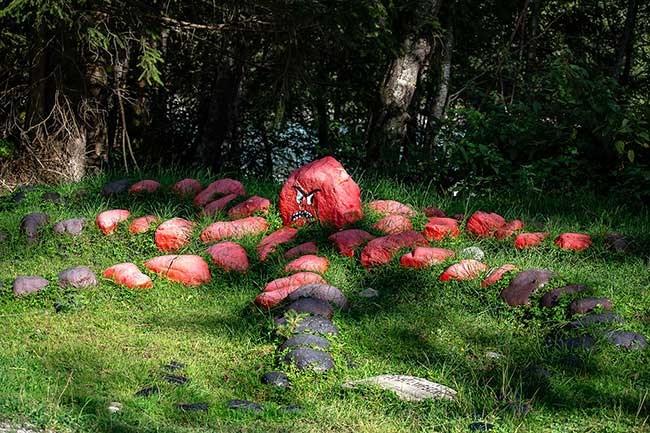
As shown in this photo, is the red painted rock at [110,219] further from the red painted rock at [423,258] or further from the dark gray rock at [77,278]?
the red painted rock at [423,258]

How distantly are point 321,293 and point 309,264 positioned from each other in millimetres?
647

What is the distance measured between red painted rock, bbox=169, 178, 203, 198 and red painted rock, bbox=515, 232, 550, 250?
301 centimetres

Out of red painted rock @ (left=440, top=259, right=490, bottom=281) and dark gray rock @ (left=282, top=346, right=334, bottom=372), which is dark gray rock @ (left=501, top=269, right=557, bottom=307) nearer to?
red painted rock @ (left=440, top=259, right=490, bottom=281)

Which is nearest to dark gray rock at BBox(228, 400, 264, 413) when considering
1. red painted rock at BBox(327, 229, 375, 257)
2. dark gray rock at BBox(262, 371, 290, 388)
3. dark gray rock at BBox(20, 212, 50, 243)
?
dark gray rock at BBox(262, 371, 290, 388)

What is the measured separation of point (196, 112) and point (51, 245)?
4.56 metres

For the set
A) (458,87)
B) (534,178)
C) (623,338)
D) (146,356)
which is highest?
(458,87)

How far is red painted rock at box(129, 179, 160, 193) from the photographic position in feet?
26.9

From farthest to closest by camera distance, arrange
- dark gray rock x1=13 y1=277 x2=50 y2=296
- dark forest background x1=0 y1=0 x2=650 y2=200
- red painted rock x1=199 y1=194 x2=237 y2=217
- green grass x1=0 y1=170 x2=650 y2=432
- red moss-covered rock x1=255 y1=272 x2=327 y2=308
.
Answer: dark forest background x1=0 y1=0 x2=650 y2=200
red painted rock x1=199 y1=194 x2=237 y2=217
dark gray rock x1=13 y1=277 x2=50 y2=296
red moss-covered rock x1=255 y1=272 x2=327 y2=308
green grass x1=0 y1=170 x2=650 y2=432

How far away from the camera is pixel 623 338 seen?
5.14 metres

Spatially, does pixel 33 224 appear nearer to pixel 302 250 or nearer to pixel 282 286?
pixel 302 250

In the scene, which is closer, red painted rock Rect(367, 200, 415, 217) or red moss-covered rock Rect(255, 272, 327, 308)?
red moss-covered rock Rect(255, 272, 327, 308)

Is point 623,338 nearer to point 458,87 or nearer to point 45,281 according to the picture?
point 45,281

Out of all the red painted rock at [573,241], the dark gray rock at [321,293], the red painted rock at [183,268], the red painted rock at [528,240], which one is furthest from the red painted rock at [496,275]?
the red painted rock at [183,268]

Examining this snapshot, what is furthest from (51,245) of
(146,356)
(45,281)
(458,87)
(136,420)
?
(458,87)
